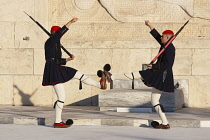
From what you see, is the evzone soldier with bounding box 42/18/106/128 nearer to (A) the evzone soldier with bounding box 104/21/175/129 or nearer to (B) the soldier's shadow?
(A) the evzone soldier with bounding box 104/21/175/129

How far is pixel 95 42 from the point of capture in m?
14.7

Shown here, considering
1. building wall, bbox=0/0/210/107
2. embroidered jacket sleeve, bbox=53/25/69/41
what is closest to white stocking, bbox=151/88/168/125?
embroidered jacket sleeve, bbox=53/25/69/41

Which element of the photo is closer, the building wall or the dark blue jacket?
the dark blue jacket

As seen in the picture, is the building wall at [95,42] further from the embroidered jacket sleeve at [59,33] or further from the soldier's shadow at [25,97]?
the embroidered jacket sleeve at [59,33]

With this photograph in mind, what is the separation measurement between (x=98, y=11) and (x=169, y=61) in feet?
19.5

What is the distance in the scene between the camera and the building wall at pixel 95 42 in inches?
566

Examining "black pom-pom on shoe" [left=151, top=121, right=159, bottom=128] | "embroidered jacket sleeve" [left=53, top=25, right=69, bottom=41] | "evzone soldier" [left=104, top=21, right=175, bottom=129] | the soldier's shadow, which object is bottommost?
"black pom-pom on shoe" [left=151, top=121, right=159, bottom=128]

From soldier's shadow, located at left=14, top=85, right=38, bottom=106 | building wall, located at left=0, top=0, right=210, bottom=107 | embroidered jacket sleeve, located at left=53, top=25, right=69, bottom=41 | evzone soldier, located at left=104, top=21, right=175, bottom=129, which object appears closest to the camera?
evzone soldier, located at left=104, top=21, right=175, bottom=129

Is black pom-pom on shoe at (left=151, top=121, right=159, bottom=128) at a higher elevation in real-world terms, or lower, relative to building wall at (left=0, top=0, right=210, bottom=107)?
lower

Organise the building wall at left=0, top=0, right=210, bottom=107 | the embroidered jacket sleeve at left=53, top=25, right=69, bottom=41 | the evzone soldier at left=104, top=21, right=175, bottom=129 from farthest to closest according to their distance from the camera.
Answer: the building wall at left=0, top=0, right=210, bottom=107 → the embroidered jacket sleeve at left=53, top=25, right=69, bottom=41 → the evzone soldier at left=104, top=21, right=175, bottom=129

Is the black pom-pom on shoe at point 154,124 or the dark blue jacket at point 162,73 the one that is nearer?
the dark blue jacket at point 162,73

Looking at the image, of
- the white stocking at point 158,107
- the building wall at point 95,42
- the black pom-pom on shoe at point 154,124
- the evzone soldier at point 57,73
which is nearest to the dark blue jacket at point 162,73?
the white stocking at point 158,107

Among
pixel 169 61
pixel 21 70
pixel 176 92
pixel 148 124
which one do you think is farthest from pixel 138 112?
pixel 21 70

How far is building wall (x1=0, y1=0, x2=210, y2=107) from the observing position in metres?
14.4
